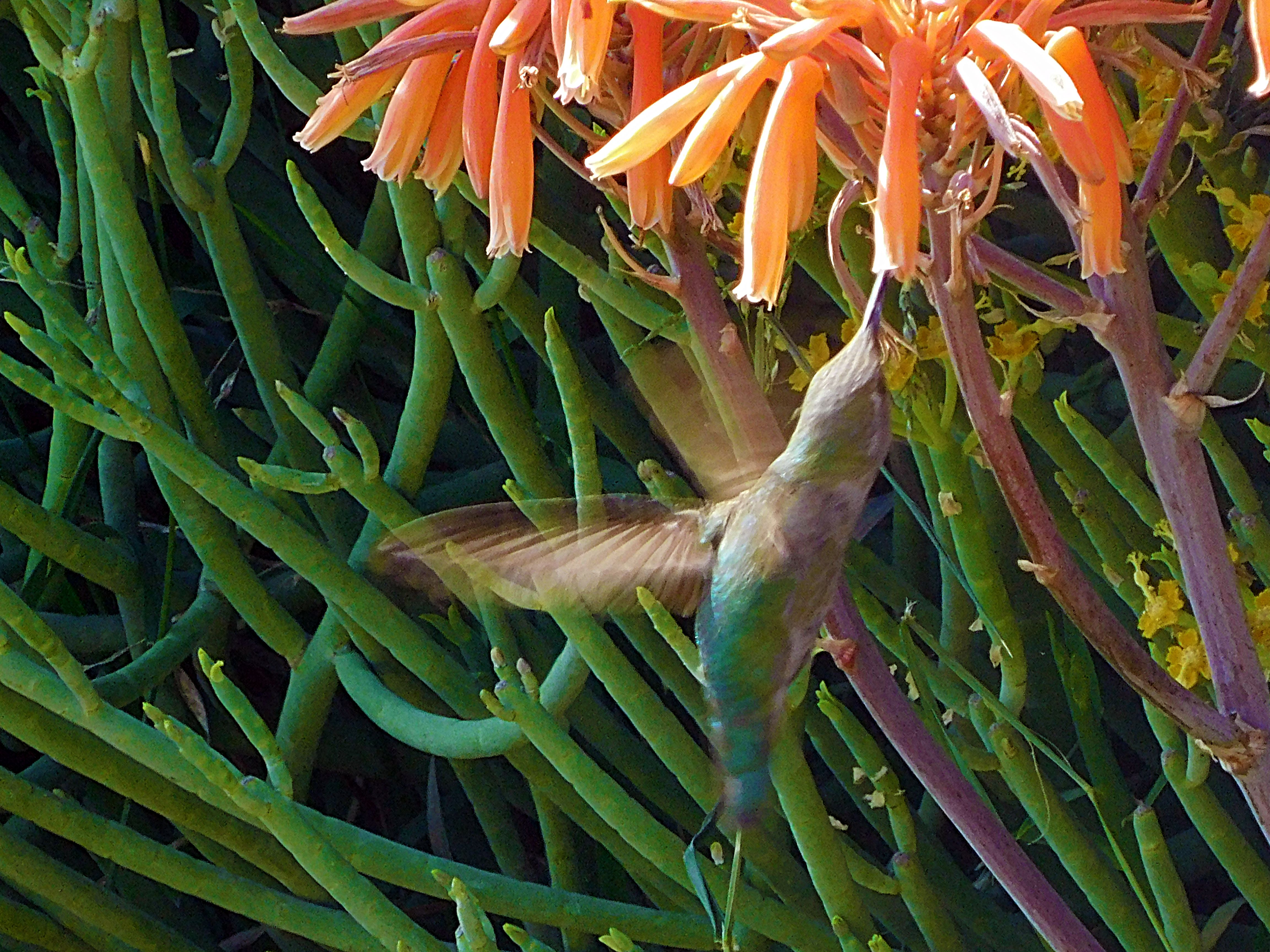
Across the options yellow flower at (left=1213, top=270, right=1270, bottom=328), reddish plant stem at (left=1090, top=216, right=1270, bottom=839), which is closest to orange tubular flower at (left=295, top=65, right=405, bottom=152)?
reddish plant stem at (left=1090, top=216, right=1270, bottom=839)

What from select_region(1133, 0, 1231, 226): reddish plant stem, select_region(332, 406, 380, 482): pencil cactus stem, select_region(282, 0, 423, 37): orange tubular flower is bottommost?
select_region(332, 406, 380, 482): pencil cactus stem

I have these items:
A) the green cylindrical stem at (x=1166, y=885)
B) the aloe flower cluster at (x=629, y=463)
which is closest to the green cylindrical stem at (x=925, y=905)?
the aloe flower cluster at (x=629, y=463)

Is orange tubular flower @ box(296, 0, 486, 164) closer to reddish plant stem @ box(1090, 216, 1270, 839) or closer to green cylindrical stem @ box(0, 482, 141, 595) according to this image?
reddish plant stem @ box(1090, 216, 1270, 839)

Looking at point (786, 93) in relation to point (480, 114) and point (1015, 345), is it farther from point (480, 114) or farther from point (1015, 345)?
point (1015, 345)

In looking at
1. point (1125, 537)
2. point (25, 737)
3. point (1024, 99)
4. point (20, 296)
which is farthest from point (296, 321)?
point (1024, 99)

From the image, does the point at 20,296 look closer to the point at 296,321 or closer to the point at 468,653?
the point at 296,321
